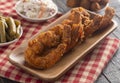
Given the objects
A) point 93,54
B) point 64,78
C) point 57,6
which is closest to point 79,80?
point 64,78

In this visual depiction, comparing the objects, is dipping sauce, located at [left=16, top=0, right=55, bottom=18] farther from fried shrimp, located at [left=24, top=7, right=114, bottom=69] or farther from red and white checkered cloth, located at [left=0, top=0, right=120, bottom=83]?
fried shrimp, located at [left=24, top=7, right=114, bottom=69]

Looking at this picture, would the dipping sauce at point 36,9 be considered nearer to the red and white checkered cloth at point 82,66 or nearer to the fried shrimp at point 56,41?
the red and white checkered cloth at point 82,66

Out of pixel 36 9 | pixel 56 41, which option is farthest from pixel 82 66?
pixel 36 9

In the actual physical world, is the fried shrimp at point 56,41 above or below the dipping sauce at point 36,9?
above

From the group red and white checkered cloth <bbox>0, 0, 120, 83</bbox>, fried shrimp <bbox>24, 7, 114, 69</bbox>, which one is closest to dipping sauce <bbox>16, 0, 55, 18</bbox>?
red and white checkered cloth <bbox>0, 0, 120, 83</bbox>

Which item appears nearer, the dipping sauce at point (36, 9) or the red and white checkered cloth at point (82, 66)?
the red and white checkered cloth at point (82, 66)

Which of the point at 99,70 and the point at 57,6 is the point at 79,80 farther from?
the point at 57,6

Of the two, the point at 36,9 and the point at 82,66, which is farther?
the point at 36,9

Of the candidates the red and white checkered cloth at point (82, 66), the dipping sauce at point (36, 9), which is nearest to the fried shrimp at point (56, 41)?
the red and white checkered cloth at point (82, 66)

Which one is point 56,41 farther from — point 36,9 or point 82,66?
point 36,9

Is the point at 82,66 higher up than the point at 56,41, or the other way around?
the point at 56,41
